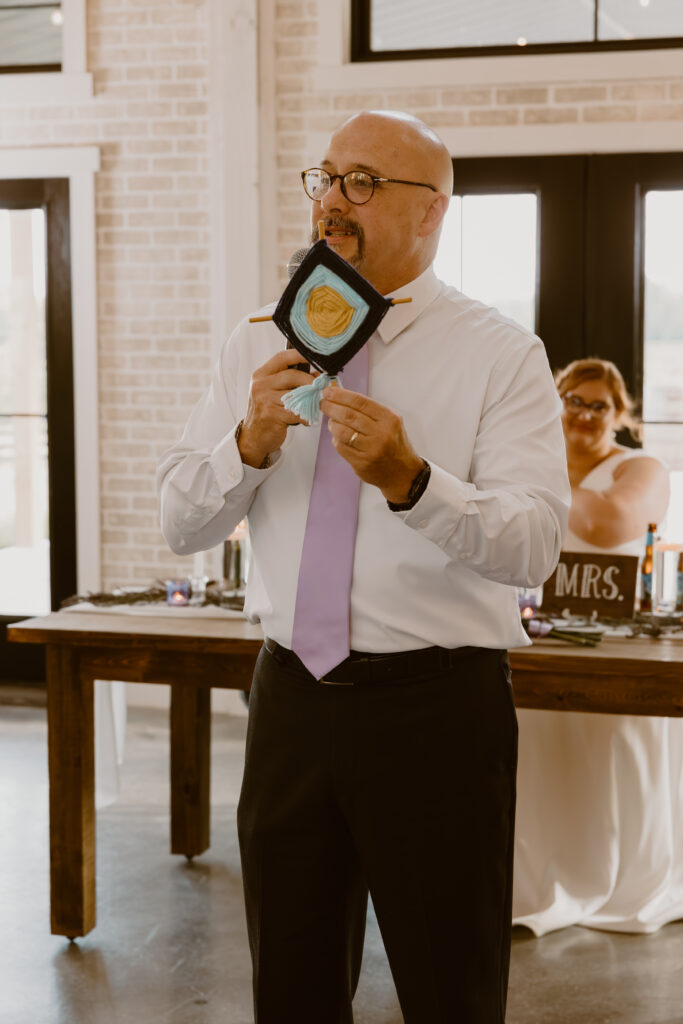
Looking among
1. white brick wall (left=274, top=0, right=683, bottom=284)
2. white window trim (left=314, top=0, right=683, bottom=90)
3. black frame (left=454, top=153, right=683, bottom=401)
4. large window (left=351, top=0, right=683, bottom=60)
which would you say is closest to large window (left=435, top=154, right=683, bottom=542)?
black frame (left=454, top=153, right=683, bottom=401)

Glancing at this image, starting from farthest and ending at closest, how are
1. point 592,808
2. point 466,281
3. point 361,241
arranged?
point 466,281 → point 592,808 → point 361,241

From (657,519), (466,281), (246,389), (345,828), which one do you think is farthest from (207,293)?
(345,828)

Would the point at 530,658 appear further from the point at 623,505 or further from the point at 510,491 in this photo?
the point at 623,505

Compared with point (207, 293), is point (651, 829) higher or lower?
lower

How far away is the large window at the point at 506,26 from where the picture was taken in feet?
15.8

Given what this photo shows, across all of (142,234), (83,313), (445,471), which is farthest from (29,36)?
(445,471)

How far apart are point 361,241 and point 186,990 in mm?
1983

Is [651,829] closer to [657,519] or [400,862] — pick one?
[657,519]

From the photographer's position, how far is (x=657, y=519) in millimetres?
3775

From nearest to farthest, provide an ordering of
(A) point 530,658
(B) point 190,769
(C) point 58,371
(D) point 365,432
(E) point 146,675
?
1. (D) point 365,432
2. (A) point 530,658
3. (E) point 146,675
4. (B) point 190,769
5. (C) point 58,371

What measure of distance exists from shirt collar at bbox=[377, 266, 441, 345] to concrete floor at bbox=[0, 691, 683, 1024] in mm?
1725

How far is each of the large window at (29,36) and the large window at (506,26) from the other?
143 centimetres

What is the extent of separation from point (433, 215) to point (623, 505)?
2.11m

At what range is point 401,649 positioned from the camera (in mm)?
1778
